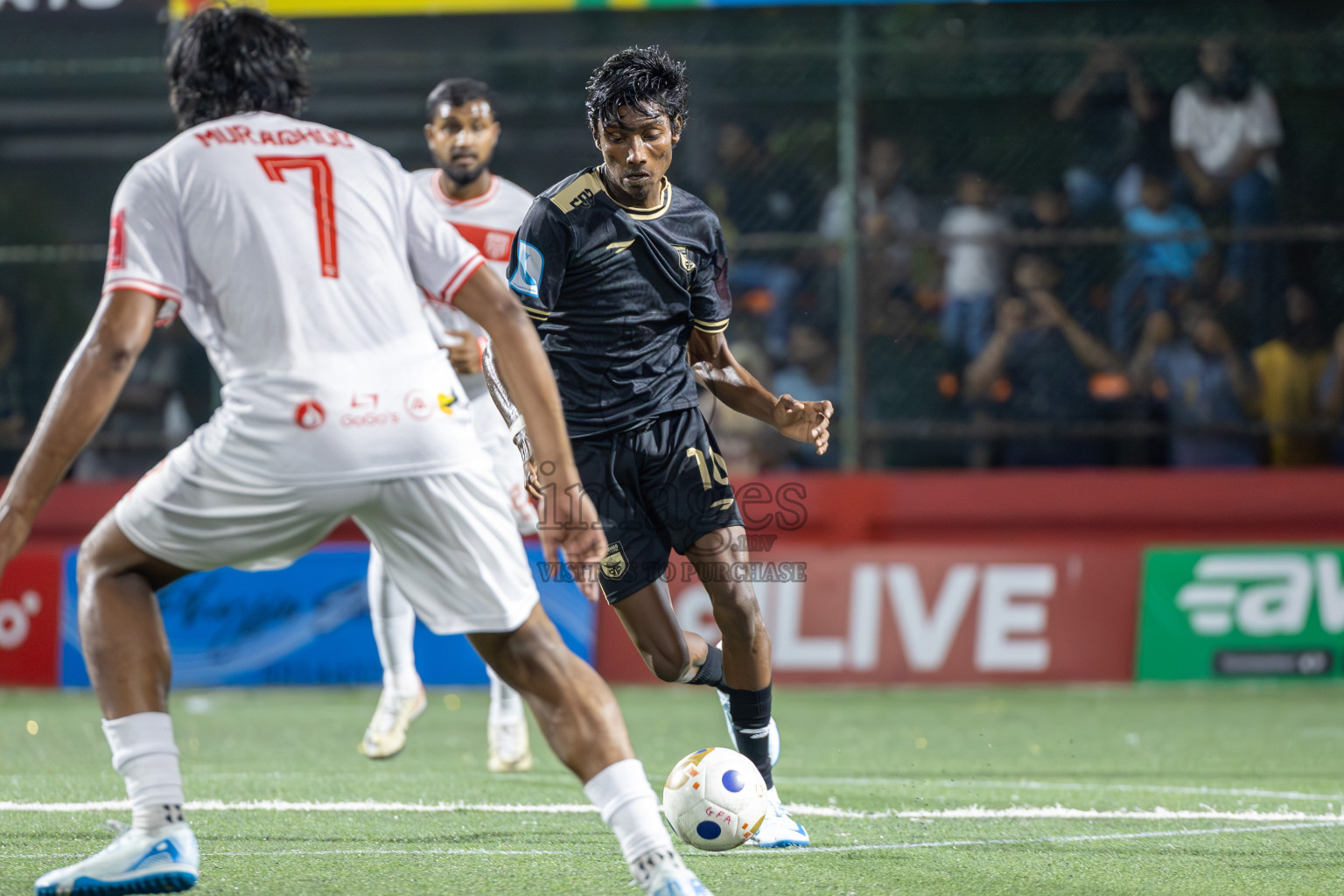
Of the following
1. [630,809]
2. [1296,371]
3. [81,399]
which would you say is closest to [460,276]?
[81,399]

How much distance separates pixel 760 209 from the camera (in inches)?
428

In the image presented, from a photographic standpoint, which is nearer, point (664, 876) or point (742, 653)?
point (664, 876)

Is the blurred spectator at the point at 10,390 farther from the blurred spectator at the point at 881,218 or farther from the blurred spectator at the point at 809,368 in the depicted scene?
the blurred spectator at the point at 881,218

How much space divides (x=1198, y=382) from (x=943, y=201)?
6.56 ft

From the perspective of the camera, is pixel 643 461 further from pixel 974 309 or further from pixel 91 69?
pixel 91 69

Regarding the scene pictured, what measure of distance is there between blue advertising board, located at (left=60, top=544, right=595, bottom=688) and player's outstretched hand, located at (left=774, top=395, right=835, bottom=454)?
4898 mm

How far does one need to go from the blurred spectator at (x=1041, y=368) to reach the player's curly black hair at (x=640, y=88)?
581 centimetres

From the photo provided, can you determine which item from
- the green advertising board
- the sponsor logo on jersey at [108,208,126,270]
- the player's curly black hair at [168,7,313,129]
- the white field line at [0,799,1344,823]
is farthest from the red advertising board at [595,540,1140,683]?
the sponsor logo on jersey at [108,208,126,270]

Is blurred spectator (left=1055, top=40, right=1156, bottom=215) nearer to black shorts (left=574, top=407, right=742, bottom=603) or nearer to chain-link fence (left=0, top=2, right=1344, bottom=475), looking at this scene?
chain-link fence (left=0, top=2, right=1344, bottom=475)

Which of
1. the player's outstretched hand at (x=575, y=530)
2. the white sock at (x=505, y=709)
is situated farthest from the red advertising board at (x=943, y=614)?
the player's outstretched hand at (x=575, y=530)

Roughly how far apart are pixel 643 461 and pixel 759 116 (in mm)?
6317

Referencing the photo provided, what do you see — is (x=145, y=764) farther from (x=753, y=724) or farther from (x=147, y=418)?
(x=147, y=418)

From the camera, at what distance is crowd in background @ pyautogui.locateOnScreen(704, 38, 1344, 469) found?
10.3 meters

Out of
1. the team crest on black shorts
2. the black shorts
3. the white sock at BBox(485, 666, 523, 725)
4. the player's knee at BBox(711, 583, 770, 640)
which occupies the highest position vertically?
the black shorts
